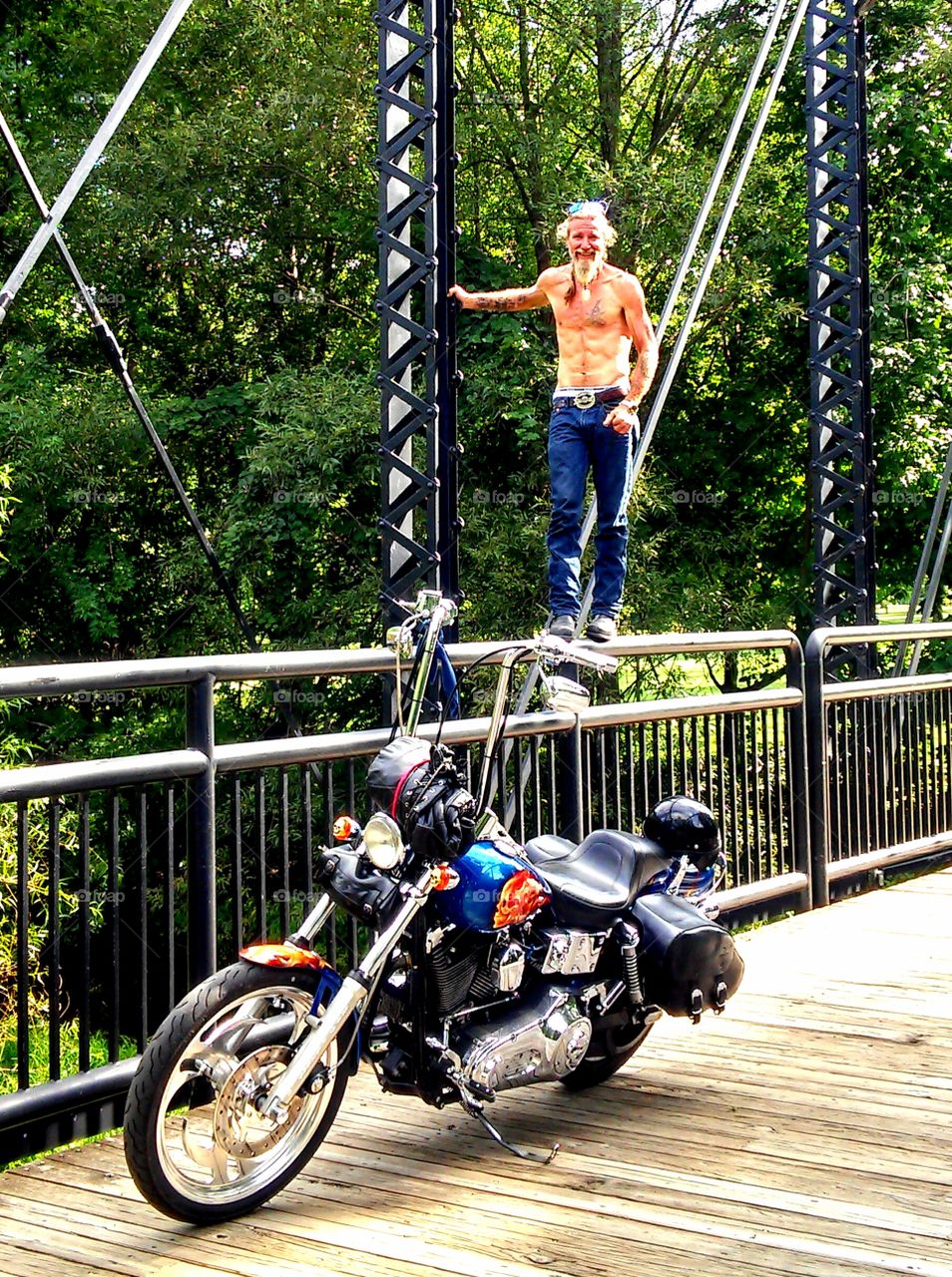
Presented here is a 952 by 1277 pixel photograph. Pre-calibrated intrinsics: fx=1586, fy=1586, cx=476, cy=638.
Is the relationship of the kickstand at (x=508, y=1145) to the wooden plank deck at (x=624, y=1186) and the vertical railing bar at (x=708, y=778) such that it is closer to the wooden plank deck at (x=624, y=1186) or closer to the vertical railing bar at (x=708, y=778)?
the wooden plank deck at (x=624, y=1186)

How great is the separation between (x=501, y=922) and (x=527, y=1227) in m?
0.67

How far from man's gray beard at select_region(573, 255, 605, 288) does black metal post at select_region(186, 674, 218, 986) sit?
3042 millimetres

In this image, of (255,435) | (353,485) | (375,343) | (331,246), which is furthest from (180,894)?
(331,246)

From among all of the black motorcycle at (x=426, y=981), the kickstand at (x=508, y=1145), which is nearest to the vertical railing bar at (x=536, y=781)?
the black motorcycle at (x=426, y=981)

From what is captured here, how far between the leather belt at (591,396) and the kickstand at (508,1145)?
11.2 ft

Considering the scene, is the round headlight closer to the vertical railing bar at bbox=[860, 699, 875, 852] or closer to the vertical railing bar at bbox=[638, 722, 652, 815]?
the vertical railing bar at bbox=[638, 722, 652, 815]

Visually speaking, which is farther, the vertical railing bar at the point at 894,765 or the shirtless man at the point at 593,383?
the vertical railing bar at the point at 894,765

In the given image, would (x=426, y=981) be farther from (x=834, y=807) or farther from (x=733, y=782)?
(x=834, y=807)

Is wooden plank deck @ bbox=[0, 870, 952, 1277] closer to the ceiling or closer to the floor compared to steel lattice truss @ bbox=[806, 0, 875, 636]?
closer to the floor

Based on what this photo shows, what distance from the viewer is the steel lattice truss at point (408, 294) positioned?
720cm

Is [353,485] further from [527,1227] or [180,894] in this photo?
[527,1227]

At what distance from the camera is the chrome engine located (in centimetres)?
370

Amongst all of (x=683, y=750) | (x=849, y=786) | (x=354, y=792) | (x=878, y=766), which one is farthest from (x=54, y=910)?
(x=878, y=766)

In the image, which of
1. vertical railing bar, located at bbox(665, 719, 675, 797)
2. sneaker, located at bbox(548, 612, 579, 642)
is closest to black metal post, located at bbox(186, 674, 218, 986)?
sneaker, located at bbox(548, 612, 579, 642)
